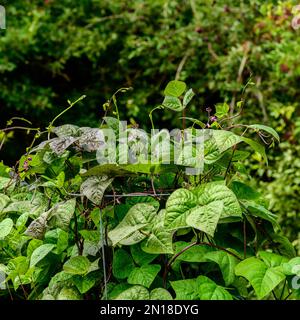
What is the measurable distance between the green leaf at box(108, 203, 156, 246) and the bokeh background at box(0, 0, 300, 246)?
2857mm

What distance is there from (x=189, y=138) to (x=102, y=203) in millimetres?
231

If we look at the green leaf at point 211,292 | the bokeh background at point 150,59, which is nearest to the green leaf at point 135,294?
the green leaf at point 211,292

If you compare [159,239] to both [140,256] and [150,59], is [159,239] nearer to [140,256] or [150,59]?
[140,256]

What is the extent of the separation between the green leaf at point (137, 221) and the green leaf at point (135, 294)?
92mm

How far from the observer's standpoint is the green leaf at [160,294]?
1212 millimetres

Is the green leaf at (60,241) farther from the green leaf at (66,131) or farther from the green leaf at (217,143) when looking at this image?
the green leaf at (217,143)

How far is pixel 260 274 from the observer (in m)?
1.20

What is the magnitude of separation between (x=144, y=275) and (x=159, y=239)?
0.09 m

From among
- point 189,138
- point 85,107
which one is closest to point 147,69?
point 85,107

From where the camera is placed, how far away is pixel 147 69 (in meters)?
5.34

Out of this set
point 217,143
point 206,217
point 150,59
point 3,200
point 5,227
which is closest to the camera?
point 206,217

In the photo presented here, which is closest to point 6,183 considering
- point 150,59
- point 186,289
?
point 186,289
